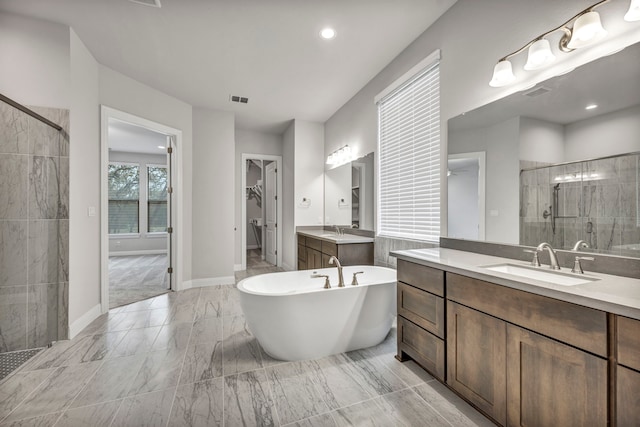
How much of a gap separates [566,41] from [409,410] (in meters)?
2.18

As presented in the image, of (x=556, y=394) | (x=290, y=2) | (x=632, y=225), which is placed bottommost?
(x=556, y=394)

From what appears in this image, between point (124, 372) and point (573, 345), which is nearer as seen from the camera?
point (573, 345)

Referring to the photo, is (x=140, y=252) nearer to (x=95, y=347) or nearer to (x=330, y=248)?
(x=95, y=347)

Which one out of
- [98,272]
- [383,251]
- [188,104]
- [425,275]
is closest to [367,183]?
[383,251]

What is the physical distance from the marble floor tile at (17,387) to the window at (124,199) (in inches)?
238

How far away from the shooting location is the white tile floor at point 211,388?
153 centimetres

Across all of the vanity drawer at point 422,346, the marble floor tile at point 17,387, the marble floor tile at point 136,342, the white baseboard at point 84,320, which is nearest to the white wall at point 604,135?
the vanity drawer at point 422,346

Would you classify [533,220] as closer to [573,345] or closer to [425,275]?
[425,275]

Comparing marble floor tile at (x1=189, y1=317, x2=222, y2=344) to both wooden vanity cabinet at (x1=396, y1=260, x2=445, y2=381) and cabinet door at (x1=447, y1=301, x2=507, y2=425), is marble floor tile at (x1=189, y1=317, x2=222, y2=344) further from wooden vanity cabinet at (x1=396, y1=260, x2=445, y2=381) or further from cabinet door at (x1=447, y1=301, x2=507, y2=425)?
cabinet door at (x1=447, y1=301, x2=507, y2=425)

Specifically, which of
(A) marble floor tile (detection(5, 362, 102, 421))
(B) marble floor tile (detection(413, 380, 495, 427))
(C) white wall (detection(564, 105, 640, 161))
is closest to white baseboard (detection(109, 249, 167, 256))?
(A) marble floor tile (detection(5, 362, 102, 421))

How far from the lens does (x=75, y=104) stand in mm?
2586

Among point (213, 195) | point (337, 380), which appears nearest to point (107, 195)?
point (213, 195)

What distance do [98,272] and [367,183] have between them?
329cm

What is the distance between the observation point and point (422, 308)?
6.12ft
